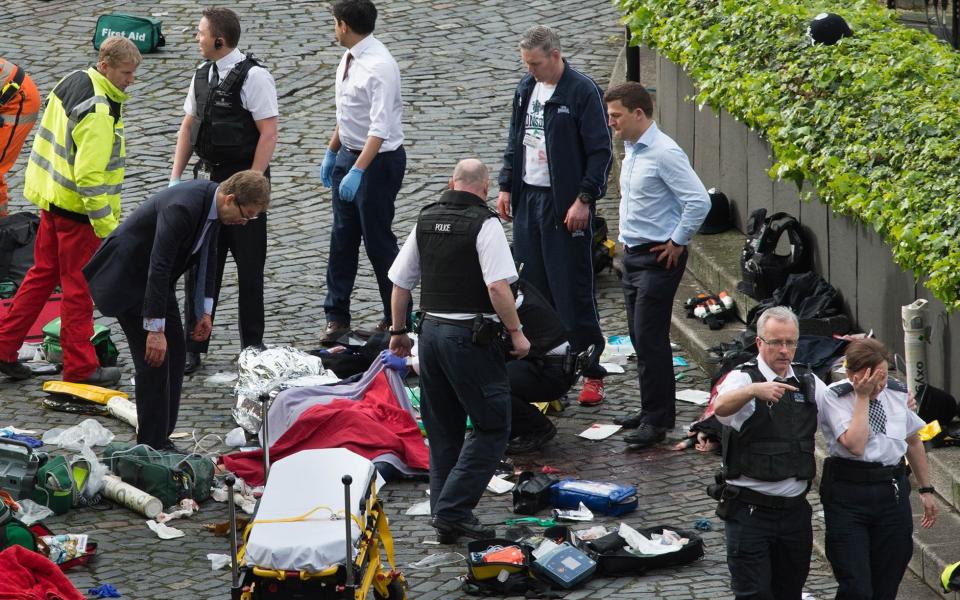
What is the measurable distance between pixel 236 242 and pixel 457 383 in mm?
2830

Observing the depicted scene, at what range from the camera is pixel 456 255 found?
7.93m

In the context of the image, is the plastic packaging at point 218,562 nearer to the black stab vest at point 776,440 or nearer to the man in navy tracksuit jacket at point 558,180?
the black stab vest at point 776,440

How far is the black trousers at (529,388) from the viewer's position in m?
9.20

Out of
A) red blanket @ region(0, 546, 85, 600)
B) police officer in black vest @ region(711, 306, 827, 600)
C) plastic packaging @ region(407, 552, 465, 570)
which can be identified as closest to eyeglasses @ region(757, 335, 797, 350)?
police officer in black vest @ region(711, 306, 827, 600)

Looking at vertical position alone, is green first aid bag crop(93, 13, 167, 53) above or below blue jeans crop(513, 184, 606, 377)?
above

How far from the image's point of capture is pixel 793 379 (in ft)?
21.7

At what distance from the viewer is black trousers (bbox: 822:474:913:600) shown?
260 inches

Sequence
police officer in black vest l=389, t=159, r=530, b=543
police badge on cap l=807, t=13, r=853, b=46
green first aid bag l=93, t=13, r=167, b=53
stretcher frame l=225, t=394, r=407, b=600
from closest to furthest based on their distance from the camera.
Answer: stretcher frame l=225, t=394, r=407, b=600 → police officer in black vest l=389, t=159, r=530, b=543 → police badge on cap l=807, t=13, r=853, b=46 → green first aid bag l=93, t=13, r=167, b=53

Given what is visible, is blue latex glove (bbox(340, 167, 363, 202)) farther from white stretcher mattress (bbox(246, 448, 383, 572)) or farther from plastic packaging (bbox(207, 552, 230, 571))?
white stretcher mattress (bbox(246, 448, 383, 572))

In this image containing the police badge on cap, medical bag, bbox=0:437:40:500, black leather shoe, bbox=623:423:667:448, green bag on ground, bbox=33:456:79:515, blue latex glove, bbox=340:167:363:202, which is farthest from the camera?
the police badge on cap

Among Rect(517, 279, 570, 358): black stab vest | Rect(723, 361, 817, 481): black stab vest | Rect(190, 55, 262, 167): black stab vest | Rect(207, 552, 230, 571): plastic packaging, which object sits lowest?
Rect(207, 552, 230, 571): plastic packaging

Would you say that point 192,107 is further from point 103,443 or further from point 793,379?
point 793,379

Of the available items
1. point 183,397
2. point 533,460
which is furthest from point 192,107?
point 533,460

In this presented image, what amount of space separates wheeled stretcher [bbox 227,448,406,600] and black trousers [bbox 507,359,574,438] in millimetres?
2237
